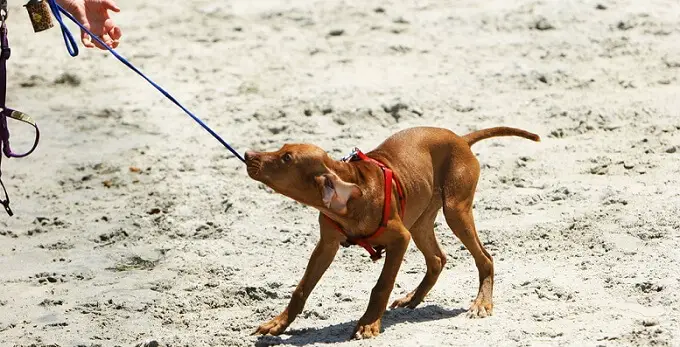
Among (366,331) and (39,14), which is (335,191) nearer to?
(366,331)

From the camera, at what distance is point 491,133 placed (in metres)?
6.71

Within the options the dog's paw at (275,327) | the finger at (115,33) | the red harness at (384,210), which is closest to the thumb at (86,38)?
the finger at (115,33)

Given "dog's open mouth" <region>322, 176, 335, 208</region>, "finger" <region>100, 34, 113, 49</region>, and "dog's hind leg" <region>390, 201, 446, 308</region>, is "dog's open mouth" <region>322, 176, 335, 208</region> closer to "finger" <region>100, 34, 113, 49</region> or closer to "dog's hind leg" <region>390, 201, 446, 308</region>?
"dog's hind leg" <region>390, 201, 446, 308</region>

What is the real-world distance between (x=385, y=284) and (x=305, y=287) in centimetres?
41

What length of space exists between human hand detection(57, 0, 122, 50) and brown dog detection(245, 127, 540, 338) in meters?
1.30

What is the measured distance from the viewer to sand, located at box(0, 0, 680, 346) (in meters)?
6.40

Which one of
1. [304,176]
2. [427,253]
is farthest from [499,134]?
[304,176]

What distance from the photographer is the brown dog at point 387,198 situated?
5.91m

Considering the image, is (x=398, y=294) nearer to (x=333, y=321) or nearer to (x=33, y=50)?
(x=333, y=321)

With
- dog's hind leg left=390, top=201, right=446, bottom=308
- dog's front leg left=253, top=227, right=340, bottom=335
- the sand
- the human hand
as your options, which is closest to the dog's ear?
dog's front leg left=253, top=227, right=340, bottom=335

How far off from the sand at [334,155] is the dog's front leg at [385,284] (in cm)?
9

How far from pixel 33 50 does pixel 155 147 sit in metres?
2.57

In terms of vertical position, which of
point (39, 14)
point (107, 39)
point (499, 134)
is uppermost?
point (39, 14)

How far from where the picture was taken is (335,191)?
5.85 meters
